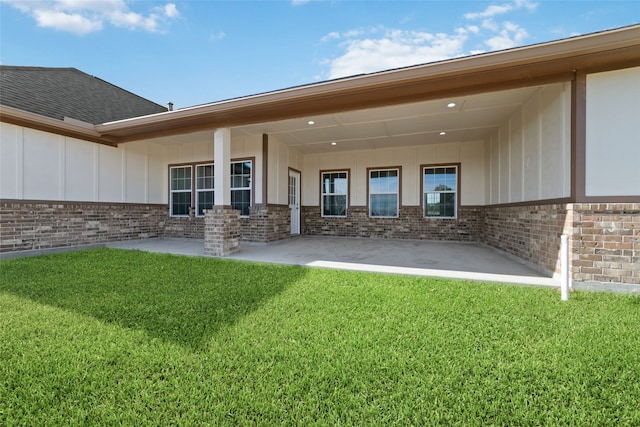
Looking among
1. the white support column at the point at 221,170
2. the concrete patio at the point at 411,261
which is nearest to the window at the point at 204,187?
the concrete patio at the point at 411,261

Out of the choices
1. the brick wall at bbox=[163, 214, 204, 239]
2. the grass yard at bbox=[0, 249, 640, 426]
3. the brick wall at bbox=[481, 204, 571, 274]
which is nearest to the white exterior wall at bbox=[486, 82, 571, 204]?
the brick wall at bbox=[481, 204, 571, 274]

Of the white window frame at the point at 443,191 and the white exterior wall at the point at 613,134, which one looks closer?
the white exterior wall at the point at 613,134

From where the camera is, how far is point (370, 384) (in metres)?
1.78

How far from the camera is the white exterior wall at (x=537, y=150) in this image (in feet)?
13.1

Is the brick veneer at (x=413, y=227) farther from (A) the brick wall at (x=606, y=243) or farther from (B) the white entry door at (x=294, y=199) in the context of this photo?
(B) the white entry door at (x=294, y=199)

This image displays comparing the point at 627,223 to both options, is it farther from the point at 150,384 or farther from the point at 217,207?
the point at 217,207

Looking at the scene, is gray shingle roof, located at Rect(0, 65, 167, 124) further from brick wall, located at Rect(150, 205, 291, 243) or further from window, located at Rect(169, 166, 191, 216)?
brick wall, located at Rect(150, 205, 291, 243)

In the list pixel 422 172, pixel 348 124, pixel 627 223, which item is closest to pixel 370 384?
pixel 627 223

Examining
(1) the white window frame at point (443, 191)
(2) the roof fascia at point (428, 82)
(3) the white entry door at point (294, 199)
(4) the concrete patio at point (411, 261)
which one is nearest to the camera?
(2) the roof fascia at point (428, 82)

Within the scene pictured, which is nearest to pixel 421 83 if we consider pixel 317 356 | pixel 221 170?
pixel 317 356

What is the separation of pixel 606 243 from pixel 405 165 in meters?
6.19

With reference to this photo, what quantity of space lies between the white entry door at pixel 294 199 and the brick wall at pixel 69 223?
15.0 feet

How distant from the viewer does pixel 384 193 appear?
9.69 meters

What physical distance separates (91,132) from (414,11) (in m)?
8.62
